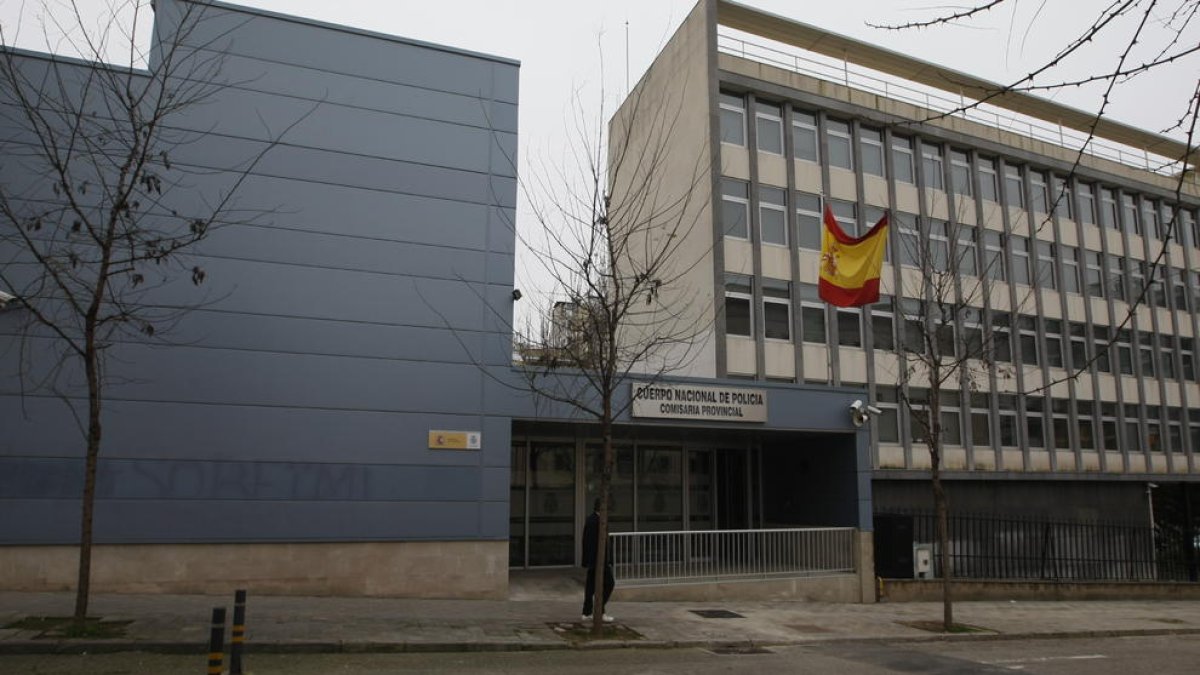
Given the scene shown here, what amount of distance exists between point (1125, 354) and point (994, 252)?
762 cm

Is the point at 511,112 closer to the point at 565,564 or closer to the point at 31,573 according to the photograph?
the point at 565,564

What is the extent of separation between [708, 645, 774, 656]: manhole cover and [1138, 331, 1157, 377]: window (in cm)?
2716

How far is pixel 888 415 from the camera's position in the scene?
25.0 meters

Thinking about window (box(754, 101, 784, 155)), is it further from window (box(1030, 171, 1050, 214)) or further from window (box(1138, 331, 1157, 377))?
window (box(1138, 331, 1157, 377))

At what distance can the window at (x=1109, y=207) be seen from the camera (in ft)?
103

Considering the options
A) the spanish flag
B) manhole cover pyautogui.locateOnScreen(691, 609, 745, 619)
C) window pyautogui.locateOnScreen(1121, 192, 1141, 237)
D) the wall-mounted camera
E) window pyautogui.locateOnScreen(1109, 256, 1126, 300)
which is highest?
window pyautogui.locateOnScreen(1121, 192, 1141, 237)

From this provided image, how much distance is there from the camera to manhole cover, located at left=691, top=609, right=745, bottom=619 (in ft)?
43.8

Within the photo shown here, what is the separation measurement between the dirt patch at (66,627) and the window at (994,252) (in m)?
26.3

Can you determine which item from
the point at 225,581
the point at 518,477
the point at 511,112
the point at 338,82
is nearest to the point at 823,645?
the point at 518,477

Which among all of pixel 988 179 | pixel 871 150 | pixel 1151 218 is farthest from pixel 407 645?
pixel 1151 218

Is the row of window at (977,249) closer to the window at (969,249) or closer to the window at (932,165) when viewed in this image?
the window at (969,249)

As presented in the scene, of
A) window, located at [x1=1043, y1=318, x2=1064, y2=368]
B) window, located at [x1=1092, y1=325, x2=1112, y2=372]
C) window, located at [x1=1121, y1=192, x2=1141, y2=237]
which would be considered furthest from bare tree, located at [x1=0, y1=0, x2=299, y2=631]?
window, located at [x1=1121, y1=192, x2=1141, y2=237]

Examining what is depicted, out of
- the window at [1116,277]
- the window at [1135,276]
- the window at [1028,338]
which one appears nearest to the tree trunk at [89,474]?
the window at [1028,338]

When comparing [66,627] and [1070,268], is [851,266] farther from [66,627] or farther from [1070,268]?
[1070,268]
